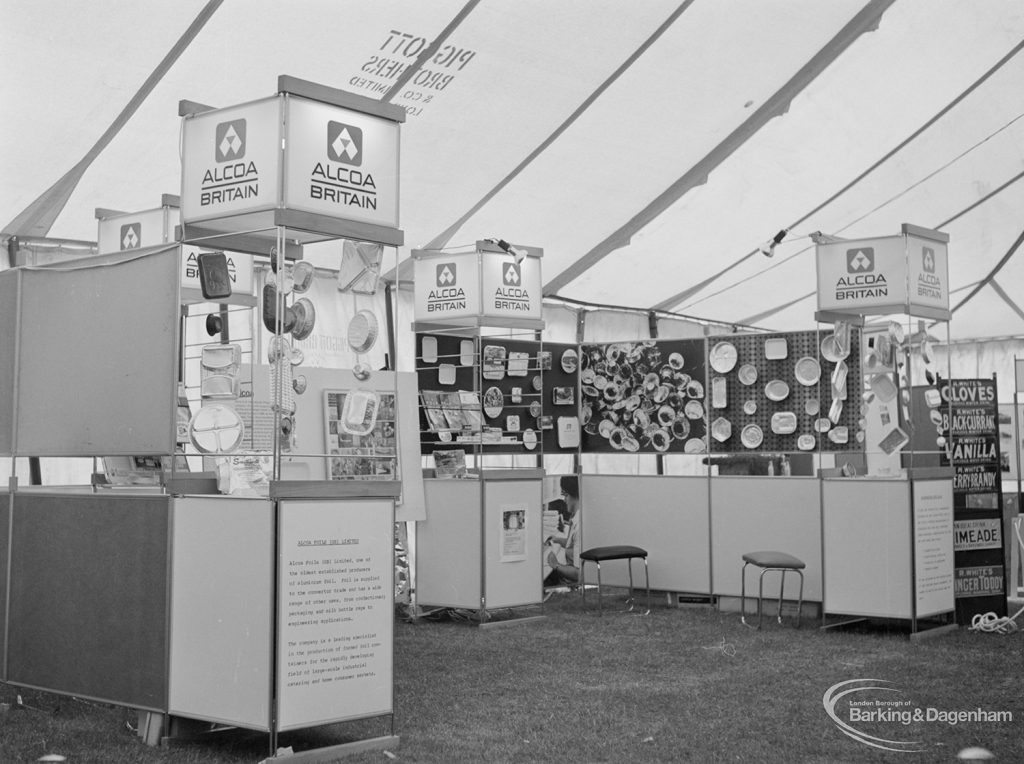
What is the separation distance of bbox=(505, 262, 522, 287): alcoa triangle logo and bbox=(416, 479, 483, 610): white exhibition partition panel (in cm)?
127

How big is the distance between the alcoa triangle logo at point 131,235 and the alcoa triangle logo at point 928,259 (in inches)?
170

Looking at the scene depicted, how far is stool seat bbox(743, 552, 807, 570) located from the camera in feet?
22.3

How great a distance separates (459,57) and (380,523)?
3455mm

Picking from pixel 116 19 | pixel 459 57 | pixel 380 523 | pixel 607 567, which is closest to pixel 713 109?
pixel 459 57

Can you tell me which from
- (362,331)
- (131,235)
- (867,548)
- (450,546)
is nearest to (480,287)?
(450,546)

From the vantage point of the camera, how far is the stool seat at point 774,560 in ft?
22.3

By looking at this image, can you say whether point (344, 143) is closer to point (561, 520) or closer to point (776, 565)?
point (776, 565)

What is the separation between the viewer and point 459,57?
257 inches

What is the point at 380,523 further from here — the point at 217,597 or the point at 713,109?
the point at 713,109

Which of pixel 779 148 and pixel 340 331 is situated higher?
pixel 779 148

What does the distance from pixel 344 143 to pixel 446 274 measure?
327cm

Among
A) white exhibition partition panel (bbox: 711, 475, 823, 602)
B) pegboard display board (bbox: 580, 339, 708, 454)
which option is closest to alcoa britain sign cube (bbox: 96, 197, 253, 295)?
pegboard display board (bbox: 580, 339, 708, 454)

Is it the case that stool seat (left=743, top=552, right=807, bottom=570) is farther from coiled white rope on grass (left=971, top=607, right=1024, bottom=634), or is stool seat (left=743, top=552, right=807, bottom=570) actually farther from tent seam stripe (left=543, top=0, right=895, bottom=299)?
tent seam stripe (left=543, top=0, right=895, bottom=299)

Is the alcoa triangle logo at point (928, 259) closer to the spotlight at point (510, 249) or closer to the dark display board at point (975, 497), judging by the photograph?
the dark display board at point (975, 497)
